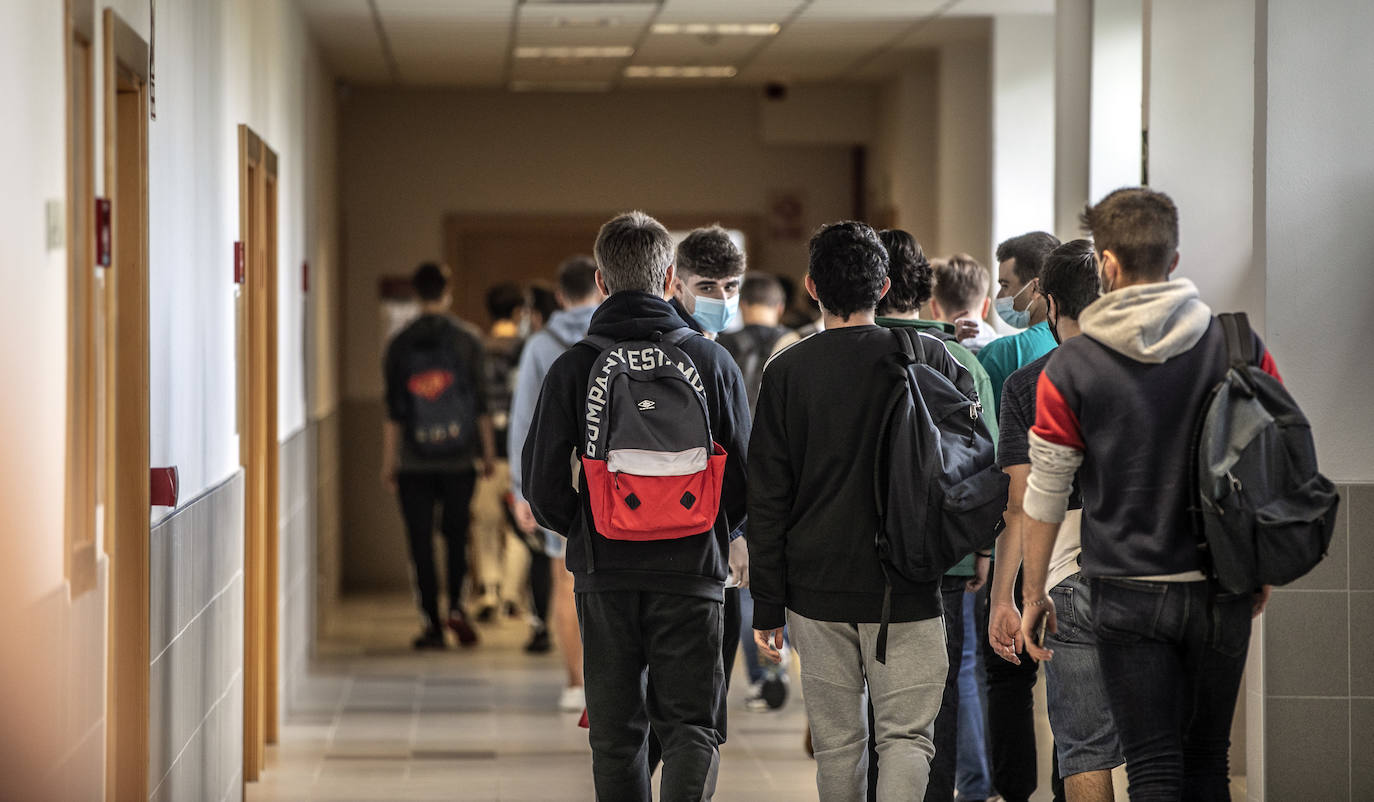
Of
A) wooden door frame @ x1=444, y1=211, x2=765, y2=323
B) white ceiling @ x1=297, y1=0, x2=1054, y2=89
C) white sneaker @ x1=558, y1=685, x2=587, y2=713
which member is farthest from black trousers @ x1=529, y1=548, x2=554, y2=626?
wooden door frame @ x1=444, y1=211, x2=765, y2=323

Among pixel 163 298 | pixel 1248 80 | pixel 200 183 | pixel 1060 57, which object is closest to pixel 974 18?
pixel 1060 57

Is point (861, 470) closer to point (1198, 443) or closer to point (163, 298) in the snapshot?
Result: point (1198, 443)

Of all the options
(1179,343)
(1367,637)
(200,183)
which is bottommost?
(1367,637)

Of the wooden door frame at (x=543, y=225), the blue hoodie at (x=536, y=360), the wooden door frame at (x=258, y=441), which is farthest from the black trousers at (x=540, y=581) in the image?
the wooden door frame at (x=543, y=225)

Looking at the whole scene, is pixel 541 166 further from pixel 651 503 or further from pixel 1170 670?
pixel 1170 670

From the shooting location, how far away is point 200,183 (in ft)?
13.4

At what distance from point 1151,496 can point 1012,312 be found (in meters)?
1.48

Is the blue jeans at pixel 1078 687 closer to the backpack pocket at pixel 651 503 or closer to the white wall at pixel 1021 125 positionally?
the backpack pocket at pixel 651 503

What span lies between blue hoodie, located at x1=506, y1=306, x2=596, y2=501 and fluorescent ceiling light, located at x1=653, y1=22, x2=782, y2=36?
251 cm

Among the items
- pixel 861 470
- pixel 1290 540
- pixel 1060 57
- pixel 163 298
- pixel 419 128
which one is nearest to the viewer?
pixel 1290 540

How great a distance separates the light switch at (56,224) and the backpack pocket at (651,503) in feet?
3.72

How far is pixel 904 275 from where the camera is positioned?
3596 millimetres

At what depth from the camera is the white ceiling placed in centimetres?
728

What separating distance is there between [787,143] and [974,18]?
2.87 meters
